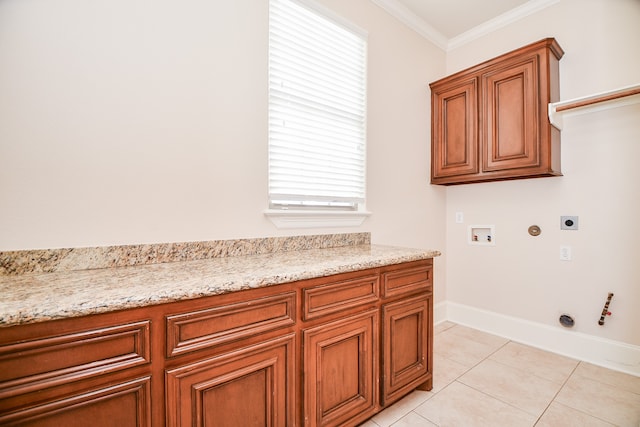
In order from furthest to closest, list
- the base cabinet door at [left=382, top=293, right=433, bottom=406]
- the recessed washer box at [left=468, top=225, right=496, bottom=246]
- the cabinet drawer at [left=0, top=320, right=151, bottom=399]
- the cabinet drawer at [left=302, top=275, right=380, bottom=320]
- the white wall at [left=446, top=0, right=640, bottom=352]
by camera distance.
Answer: the recessed washer box at [left=468, top=225, right=496, bottom=246] < the white wall at [left=446, top=0, right=640, bottom=352] < the base cabinet door at [left=382, top=293, right=433, bottom=406] < the cabinet drawer at [left=302, top=275, right=380, bottom=320] < the cabinet drawer at [left=0, top=320, right=151, bottom=399]

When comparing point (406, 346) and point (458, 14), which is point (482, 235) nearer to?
point (406, 346)

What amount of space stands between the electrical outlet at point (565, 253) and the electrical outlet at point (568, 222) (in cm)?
16

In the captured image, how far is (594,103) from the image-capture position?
2.10 meters

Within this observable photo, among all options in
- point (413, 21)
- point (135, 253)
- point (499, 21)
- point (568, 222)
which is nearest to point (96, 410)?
point (135, 253)

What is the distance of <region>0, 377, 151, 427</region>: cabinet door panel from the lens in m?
0.78

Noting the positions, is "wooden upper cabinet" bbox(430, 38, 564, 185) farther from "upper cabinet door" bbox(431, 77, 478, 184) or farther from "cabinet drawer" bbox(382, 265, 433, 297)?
"cabinet drawer" bbox(382, 265, 433, 297)

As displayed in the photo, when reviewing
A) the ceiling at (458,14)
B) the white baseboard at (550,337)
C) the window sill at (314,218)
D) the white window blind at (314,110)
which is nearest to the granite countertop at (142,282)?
the window sill at (314,218)

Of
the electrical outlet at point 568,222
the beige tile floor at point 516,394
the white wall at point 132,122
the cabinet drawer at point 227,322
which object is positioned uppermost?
the white wall at point 132,122

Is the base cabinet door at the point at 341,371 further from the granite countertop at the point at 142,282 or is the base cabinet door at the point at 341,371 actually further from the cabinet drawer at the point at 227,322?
the granite countertop at the point at 142,282

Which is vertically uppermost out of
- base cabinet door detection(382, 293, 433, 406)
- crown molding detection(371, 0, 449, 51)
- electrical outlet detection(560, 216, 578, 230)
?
crown molding detection(371, 0, 449, 51)

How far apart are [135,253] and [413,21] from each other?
9.78 feet

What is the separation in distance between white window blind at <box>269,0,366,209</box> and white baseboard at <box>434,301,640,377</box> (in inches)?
70.5

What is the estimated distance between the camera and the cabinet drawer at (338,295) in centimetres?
132

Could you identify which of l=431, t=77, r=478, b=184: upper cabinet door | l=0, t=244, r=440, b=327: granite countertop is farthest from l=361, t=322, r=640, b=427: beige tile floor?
l=431, t=77, r=478, b=184: upper cabinet door
